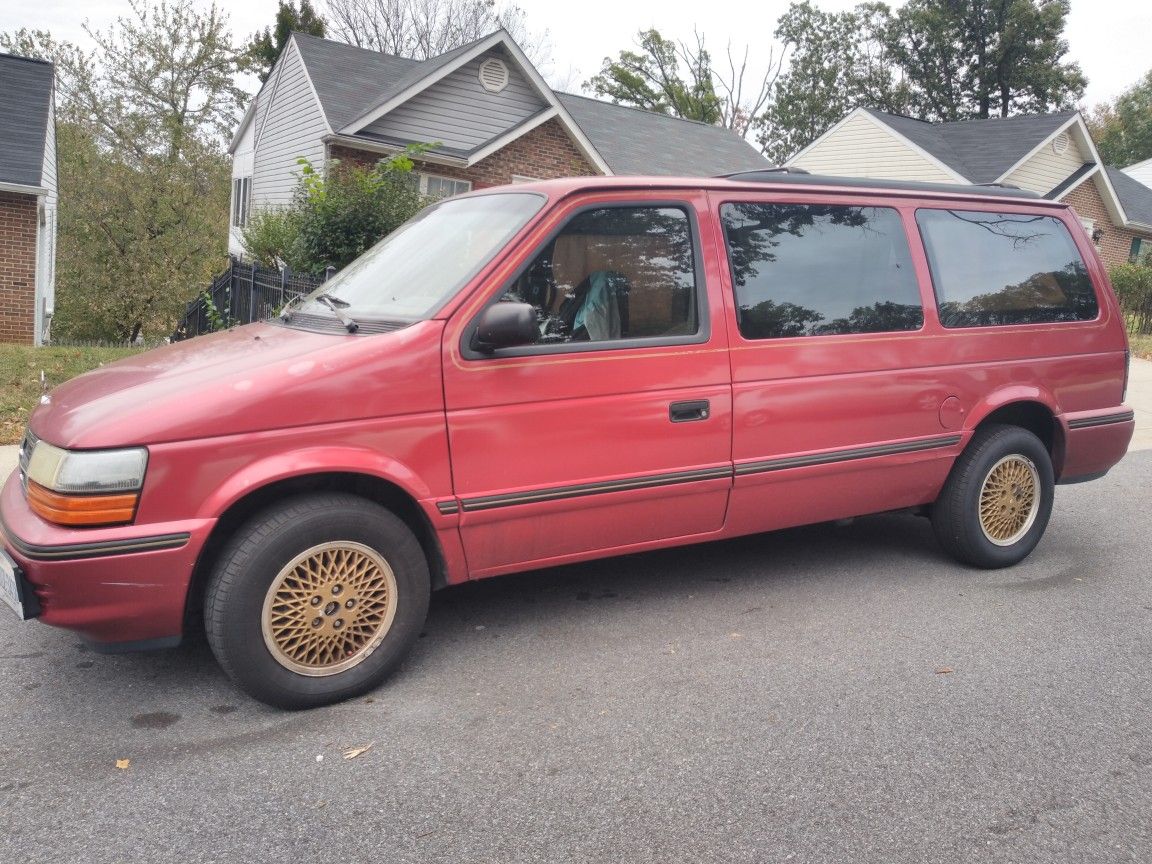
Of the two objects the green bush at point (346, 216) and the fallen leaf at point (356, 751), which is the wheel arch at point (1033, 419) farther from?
the green bush at point (346, 216)

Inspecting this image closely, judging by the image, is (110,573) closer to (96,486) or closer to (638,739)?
(96,486)

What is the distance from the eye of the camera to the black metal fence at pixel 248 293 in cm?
1079

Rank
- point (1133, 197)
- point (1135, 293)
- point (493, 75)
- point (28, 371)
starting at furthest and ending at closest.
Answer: point (1133, 197) < point (1135, 293) < point (493, 75) < point (28, 371)

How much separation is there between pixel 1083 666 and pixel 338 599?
119 inches

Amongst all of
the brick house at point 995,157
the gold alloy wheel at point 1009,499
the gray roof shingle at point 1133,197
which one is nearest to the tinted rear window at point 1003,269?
the gold alloy wheel at point 1009,499

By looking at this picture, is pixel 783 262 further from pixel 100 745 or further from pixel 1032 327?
pixel 100 745

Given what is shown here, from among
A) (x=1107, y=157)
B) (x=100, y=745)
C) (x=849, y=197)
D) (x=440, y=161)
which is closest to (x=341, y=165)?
(x=440, y=161)

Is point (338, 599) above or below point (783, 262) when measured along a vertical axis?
below

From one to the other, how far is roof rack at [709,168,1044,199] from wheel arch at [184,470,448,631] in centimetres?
209

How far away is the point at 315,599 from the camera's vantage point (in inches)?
134

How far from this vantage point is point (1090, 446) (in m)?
5.36

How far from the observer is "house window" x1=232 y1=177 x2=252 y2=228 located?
1028 inches

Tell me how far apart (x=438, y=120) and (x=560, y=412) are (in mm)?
18023

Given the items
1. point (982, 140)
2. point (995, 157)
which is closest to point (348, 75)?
point (995, 157)
